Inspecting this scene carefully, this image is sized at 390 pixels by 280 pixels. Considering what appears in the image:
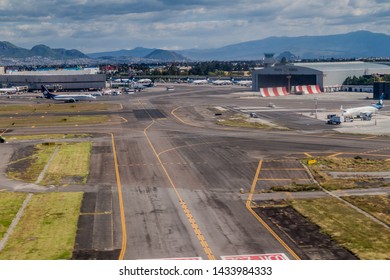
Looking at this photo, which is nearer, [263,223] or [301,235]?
[301,235]

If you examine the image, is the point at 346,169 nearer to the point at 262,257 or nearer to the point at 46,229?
the point at 262,257

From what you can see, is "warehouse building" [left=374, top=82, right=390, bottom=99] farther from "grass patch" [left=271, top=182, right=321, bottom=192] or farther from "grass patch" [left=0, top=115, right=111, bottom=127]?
"grass patch" [left=271, top=182, right=321, bottom=192]

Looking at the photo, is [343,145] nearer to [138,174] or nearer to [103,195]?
[138,174]

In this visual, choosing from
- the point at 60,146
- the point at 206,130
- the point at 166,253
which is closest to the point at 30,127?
the point at 60,146

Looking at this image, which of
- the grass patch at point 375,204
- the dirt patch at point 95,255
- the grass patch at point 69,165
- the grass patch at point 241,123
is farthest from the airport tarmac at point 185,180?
the grass patch at point 375,204

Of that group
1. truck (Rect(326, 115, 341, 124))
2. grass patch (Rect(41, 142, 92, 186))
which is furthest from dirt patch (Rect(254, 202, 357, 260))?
truck (Rect(326, 115, 341, 124))

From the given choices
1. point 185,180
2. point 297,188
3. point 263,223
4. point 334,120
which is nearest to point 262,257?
point 263,223
